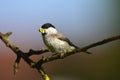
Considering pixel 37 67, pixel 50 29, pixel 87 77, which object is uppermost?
pixel 37 67

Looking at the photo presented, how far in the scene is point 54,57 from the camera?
382 mm

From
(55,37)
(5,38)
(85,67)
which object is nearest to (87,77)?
(85,67)

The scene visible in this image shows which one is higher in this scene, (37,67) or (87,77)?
(37,67)

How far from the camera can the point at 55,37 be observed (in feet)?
3.26

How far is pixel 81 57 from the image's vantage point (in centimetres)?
89

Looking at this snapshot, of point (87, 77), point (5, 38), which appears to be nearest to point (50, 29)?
point (87, 77)

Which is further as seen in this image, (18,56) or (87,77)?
(87,77)

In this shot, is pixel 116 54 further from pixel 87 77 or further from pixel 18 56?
pixel 18 56

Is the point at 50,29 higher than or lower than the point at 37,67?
lower

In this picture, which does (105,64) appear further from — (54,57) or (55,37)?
(54,57)

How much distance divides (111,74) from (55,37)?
188 millimetres

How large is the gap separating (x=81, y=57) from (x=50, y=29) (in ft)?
0.39

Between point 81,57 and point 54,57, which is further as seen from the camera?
point 81,57

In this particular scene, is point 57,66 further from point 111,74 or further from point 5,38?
point 5,38
